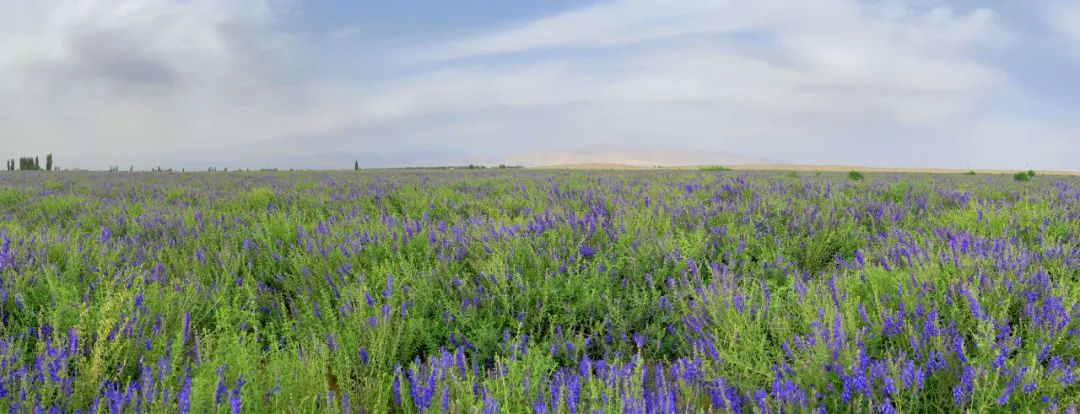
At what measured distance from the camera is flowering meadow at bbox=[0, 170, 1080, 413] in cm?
152

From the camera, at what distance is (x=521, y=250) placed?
289 centimetres

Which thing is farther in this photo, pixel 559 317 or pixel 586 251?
pixel 586 251

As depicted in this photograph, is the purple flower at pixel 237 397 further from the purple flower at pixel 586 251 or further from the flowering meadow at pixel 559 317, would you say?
the purple flower at pixel 586 251

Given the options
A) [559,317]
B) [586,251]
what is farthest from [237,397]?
[586,251]

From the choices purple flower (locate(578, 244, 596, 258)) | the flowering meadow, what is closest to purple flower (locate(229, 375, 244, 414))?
the flowering meadow

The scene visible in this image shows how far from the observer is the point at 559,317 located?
2383 millimetres

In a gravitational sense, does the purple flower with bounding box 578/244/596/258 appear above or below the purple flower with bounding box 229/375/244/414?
above

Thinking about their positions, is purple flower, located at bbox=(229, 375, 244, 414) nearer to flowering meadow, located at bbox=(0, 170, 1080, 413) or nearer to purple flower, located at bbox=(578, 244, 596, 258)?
flowering meadow, located at bbox=(0, 170, 1080, 413)

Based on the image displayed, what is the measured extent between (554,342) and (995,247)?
2.13 m

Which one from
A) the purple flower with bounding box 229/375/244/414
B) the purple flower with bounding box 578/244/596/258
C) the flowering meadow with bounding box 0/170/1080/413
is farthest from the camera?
the purple flower with bounding box 578/244/596/258

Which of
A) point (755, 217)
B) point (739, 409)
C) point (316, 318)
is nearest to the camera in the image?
point (739, 409)

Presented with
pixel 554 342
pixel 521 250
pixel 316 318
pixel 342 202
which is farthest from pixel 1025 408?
pixel 342 202

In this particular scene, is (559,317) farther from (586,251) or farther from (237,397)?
(237,397)

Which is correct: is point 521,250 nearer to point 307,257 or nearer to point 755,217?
point 307,257
